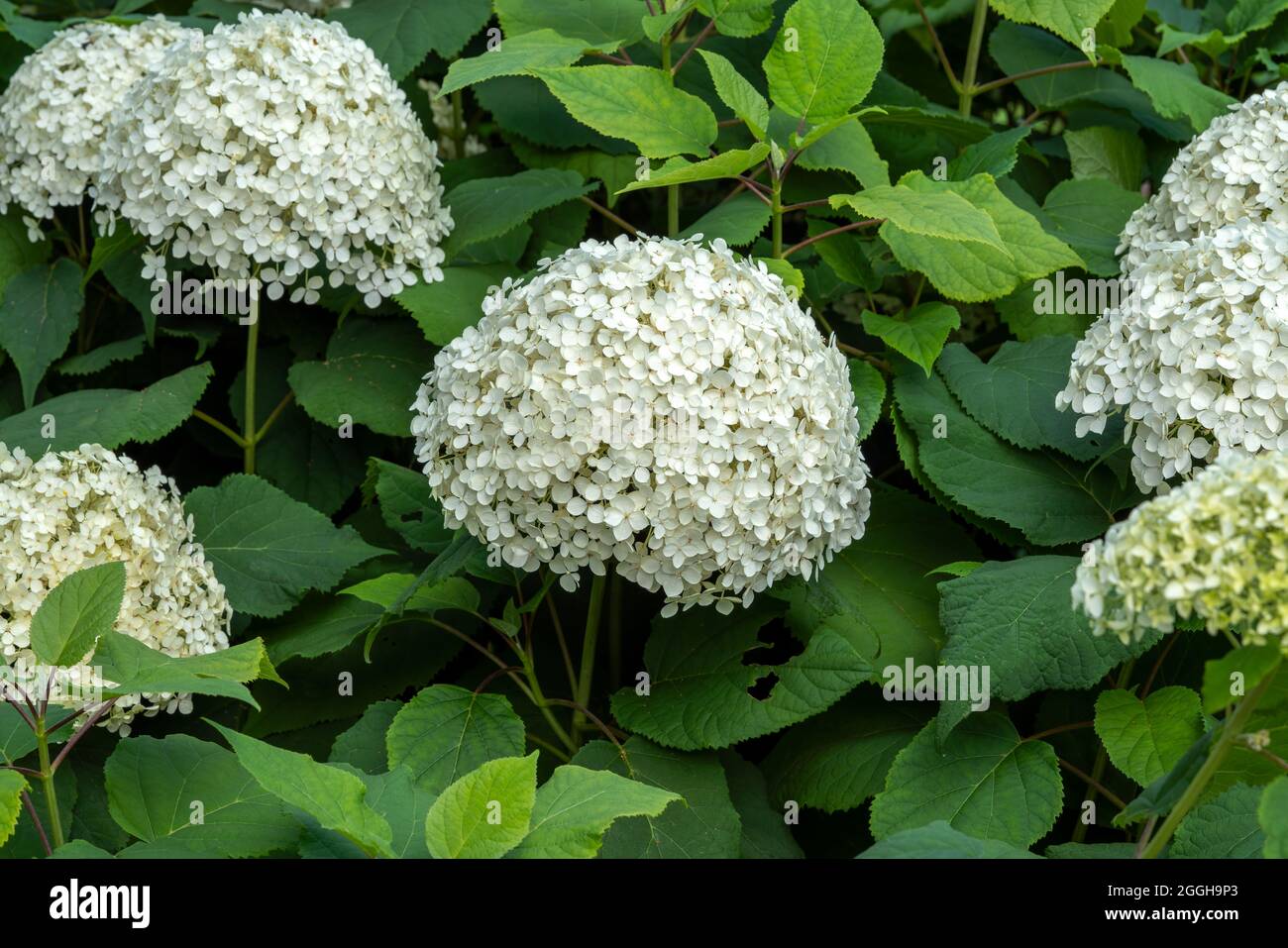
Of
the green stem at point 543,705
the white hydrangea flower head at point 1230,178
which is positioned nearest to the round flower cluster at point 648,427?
the green stem at point 543,705

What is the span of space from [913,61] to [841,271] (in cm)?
117

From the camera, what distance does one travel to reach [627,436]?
1.99 m

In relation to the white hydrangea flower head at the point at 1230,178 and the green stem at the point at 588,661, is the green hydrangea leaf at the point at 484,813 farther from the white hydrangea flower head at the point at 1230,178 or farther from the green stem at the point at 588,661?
the white hydrangea flower head at the point at 1230,178

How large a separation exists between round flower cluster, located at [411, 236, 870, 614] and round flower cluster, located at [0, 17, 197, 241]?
3.72ft

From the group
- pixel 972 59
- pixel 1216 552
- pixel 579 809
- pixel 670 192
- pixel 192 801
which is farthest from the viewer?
pixel 972 59

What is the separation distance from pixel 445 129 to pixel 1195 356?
2.01 m

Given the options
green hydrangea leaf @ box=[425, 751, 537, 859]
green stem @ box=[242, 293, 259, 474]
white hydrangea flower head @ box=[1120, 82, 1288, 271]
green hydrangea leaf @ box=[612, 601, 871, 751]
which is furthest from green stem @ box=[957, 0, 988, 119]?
A: green hydrangea leaf @ box=[425, 751, 537, 859]

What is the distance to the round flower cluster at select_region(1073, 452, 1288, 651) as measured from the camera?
1.28 meters

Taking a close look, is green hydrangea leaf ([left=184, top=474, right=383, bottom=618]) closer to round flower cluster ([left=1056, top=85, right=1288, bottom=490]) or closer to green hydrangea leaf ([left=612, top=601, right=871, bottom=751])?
green hydrangea leaf ([left=612, top=601, right=871, bottom=751])

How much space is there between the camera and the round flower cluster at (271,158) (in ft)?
8.20

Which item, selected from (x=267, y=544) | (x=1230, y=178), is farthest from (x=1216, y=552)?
(x=267, y=544)

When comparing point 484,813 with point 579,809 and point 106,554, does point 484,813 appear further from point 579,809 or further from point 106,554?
point 106,554

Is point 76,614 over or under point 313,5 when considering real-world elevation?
under

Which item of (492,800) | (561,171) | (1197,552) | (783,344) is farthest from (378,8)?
(1197,552)
